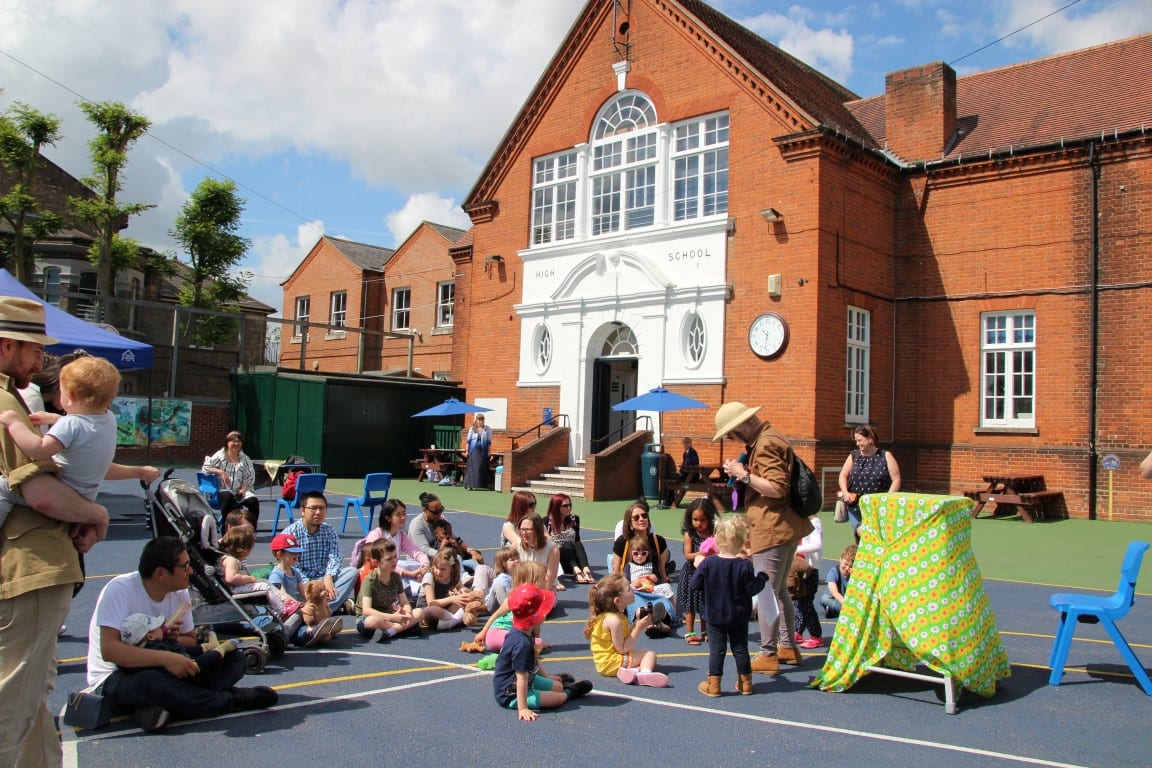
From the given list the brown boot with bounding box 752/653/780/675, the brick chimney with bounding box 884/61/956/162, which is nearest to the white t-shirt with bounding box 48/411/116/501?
the brown boot with bounding box 752/653/780/675

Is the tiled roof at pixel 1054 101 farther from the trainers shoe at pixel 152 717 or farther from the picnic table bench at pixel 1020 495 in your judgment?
the trainers shoe at pixel 152 717

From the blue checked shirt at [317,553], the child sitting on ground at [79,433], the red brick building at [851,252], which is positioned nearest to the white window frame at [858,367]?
the red brick building at [851,252]

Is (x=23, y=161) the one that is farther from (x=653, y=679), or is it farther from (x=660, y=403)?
(x=653, y=679)

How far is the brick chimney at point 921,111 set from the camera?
20388 millimetres

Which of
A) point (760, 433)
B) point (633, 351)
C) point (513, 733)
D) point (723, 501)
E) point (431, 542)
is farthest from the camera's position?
point (633, 351)

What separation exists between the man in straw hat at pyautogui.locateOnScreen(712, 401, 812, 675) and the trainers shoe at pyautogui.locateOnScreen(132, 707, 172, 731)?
379 cm

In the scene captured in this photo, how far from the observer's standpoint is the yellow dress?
648 cm

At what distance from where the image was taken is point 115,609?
5074 mm

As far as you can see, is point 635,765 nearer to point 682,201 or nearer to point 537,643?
point 537,643

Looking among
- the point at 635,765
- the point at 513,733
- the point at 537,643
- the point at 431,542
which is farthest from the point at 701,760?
the point at 431,542

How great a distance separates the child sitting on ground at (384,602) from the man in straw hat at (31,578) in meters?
3.67

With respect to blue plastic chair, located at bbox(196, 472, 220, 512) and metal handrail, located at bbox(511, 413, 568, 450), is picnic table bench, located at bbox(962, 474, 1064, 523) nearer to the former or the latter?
metal handrail, located at bbox(511, 413, 568, 450)

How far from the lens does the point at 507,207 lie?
24.5 meters

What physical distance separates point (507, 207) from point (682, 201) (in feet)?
18.5
